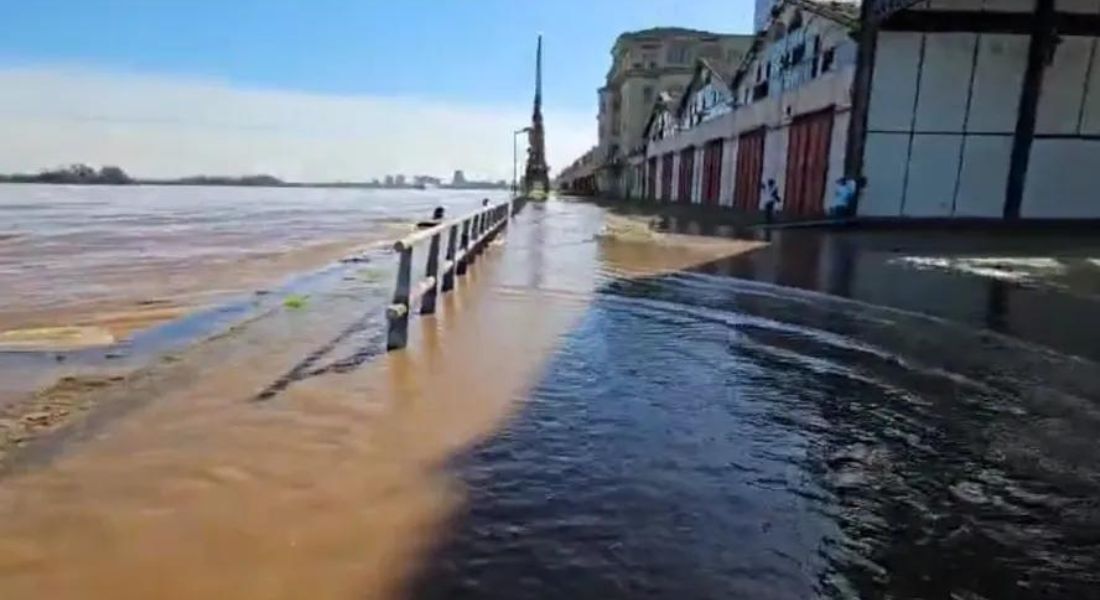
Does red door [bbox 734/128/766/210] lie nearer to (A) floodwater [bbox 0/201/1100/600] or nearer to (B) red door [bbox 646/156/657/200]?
(B) red door [bbox 646/156/657/200]

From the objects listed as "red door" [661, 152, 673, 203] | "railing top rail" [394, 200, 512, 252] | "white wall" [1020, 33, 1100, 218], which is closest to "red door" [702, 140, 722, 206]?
"red door" [661, 152, 673, 203]

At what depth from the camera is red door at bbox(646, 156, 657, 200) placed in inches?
2201

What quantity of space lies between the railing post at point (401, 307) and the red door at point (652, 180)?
4958 centimetres

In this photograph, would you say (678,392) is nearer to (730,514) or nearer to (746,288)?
(730,514)

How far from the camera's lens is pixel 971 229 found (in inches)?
781

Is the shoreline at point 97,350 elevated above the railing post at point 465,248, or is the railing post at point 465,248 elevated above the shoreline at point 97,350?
the railing post at point 465,248

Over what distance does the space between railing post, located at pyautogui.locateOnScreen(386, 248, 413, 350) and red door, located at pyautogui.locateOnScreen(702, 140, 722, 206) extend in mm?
31271

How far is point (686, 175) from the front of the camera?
1746 inches

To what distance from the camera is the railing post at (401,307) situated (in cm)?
637

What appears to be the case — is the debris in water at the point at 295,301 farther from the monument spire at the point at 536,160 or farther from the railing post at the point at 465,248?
the monument spire at the point at 536,160

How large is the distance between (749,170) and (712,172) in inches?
267

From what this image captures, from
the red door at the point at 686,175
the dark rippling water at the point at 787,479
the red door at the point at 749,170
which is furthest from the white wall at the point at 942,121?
the red door at the point at 686,175

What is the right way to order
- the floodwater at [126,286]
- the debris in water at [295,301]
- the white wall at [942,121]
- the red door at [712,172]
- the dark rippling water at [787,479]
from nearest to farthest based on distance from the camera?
the dark rippling water at [787,479], the floodwater at [126,286], the debris in water at [295,301], the white wall at [942,121], the red door at [712,172]

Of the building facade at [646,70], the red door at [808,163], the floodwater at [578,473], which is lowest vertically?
the floodwater at [578,473]
